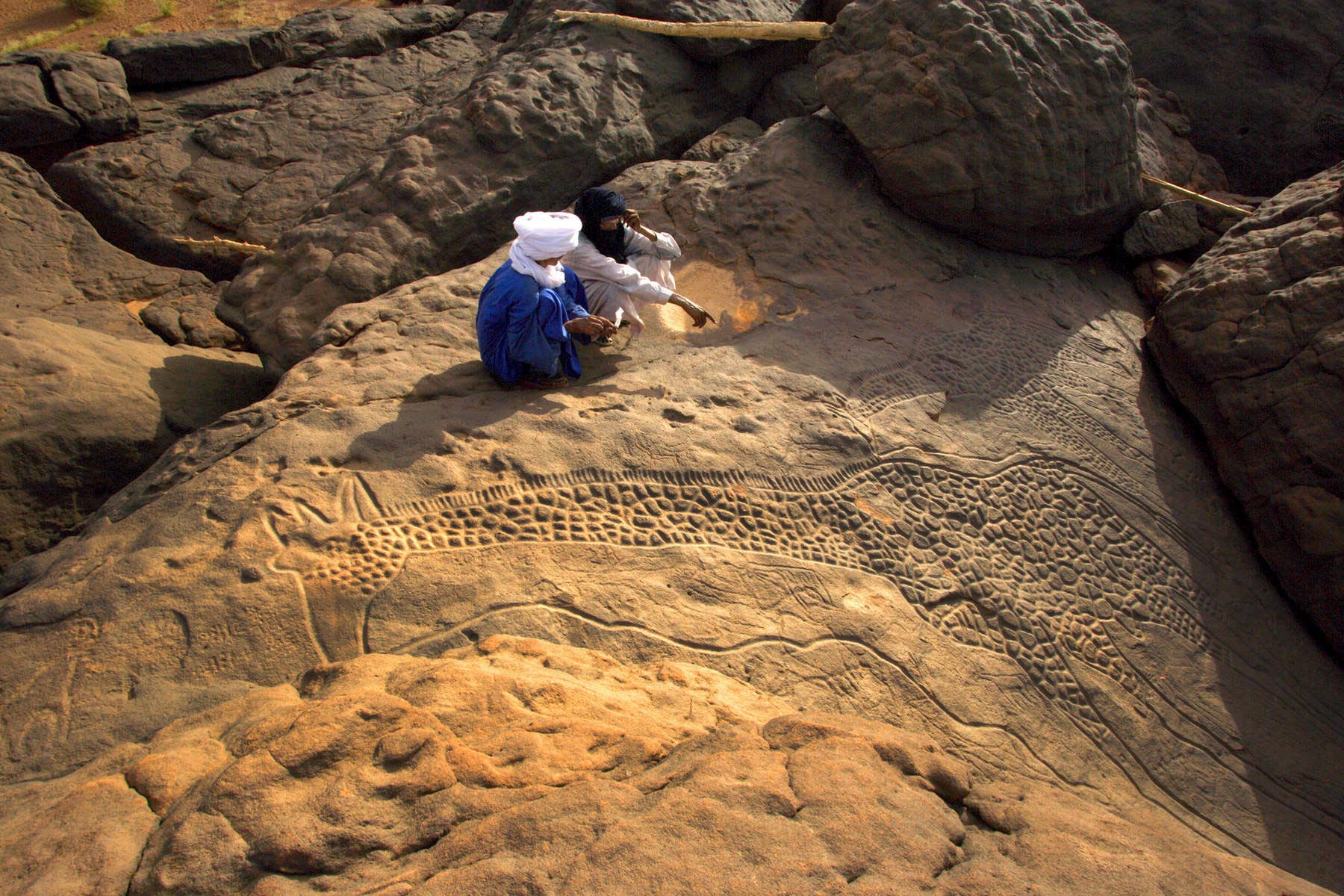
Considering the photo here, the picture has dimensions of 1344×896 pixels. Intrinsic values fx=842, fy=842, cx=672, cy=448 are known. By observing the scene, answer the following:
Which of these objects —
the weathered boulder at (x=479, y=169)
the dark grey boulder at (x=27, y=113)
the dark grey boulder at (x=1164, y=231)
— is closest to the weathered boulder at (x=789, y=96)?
the weathered boulder at (x=479, y=169)

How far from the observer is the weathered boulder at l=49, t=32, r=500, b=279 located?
19.4ft

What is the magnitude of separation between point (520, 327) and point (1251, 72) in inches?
245

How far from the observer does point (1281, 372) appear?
3857 millimetres

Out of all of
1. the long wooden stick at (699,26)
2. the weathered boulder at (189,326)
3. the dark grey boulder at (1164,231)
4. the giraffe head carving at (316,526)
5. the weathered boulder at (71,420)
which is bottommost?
the weathered boulder at (189,326)

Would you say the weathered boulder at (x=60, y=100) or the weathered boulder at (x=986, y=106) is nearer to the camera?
the weathered boulder at (x=986, y=106)

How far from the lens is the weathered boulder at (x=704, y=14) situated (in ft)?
18.2

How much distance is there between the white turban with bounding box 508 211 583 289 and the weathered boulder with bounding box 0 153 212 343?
3046 mm

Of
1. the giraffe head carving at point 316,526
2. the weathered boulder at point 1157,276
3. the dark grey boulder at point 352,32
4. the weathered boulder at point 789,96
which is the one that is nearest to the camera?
the giraffe head carving at point 316,526

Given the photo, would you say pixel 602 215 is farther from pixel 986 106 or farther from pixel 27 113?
pixel 27 113

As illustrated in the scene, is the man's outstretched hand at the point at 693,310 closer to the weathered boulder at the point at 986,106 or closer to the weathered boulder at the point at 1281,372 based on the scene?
the weathered boulder at the point at 986,106

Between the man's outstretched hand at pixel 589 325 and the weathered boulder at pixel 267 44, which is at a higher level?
the weathered boulder at pixel 267 44

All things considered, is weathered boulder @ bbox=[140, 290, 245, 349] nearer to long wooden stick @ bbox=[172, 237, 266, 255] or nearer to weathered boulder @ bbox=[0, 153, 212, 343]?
weathered boulder @ bbox=[0, 153, 212, 343]

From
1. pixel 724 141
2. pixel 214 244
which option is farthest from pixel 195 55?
pixel 724 141

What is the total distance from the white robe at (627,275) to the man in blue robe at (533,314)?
273mm
